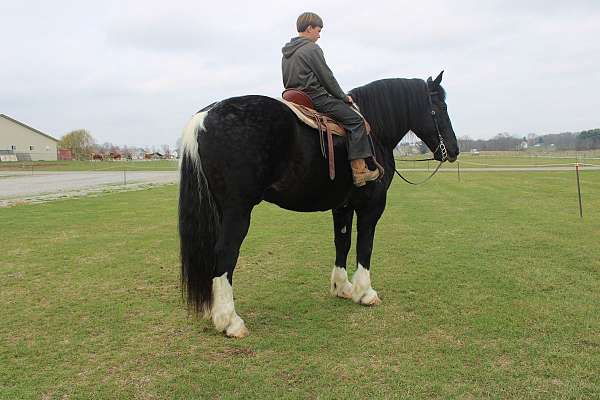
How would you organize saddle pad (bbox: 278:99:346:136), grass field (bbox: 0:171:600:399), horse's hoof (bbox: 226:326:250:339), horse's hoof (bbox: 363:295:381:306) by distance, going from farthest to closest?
horse's hoof (bbox: 363:295:381:306) → saddle pad (bbox: 278:99:346:136) → horse's hoof (bbox: 226:326:250:339) → grass field (bbox: 0:171:600:399)

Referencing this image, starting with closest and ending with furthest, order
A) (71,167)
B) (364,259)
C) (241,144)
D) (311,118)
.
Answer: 1. (241,144)
2. (311,118)
3. (364,259)
4. (71,167)

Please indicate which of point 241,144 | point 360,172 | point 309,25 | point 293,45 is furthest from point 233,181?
point 309,25

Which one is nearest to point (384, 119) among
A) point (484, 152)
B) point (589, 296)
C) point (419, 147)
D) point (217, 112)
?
point (419, 147)

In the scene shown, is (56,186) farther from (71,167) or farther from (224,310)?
(71,167)

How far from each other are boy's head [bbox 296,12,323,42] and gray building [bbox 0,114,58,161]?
7993cm

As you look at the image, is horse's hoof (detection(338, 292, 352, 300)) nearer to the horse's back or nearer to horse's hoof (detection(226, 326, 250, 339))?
horse's hoof (detection(226, 326, 250, 339))

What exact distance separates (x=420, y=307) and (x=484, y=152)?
3645 inches

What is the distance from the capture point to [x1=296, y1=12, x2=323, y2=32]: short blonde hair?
178 inches

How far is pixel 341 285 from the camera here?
5340 mm

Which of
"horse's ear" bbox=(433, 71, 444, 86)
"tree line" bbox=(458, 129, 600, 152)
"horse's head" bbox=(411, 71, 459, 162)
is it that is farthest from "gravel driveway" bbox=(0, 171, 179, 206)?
"tree line" bbox=(458, 129, 600, 152)

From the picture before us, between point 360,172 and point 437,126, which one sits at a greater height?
point 437,126

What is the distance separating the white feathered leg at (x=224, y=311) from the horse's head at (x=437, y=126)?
9.65ft

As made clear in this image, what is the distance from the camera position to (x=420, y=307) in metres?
4.92

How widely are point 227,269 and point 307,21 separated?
101 inches
